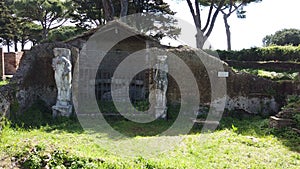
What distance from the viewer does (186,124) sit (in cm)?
852

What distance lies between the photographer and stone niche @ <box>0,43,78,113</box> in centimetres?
831

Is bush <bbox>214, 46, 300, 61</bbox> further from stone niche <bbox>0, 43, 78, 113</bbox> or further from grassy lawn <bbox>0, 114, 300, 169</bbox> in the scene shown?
stone niche <bbox>0, 43, 78, 113</bbox>

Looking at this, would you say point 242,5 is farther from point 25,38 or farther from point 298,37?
point 25,38

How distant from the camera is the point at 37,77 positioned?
9086 mm

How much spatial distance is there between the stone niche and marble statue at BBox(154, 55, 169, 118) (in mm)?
2782

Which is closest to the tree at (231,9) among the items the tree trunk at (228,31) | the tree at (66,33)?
the tree trunk at (228,31)

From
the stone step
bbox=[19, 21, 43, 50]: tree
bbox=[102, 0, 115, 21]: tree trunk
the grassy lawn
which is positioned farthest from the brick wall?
the stone step

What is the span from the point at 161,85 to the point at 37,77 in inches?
163

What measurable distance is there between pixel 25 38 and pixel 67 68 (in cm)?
2500

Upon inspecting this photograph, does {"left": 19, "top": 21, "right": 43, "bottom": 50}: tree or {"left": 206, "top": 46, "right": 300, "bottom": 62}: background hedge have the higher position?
{"left": 19, "top": 21, "right": 43, "bottom": 50}: tree

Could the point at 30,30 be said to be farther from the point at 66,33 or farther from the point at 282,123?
the point at 282,123

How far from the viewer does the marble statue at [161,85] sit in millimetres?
8969

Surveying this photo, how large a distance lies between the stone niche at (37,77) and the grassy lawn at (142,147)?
61.8 inches

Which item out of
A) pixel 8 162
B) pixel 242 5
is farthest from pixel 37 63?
pixel 242 5
